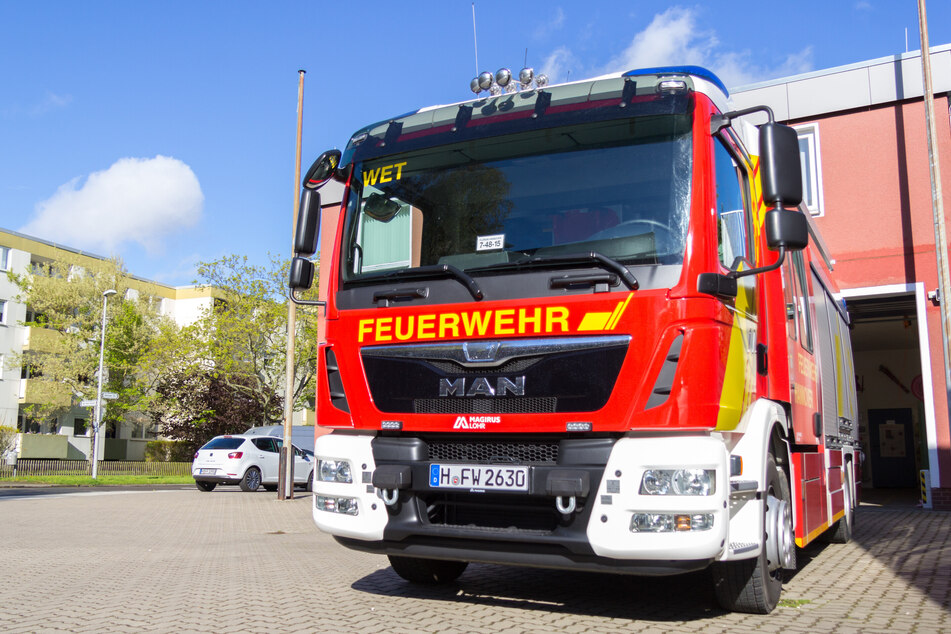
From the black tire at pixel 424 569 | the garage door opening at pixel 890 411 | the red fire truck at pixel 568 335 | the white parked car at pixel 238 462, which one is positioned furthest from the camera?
the garage door opening at pixel 890 411

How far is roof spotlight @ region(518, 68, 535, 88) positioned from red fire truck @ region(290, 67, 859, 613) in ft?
1.57

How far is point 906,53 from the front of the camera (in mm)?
15352

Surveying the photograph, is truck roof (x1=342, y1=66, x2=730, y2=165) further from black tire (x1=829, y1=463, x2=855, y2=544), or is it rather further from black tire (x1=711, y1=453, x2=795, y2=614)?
black tire (x1=829, y1=463, x2=855, y2=544)

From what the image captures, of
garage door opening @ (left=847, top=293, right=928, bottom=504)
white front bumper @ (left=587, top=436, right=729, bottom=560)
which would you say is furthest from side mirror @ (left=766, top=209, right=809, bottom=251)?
garage door opening @ (left=847, top=293, right=928, bottom=504)

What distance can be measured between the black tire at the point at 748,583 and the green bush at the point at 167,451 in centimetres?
4352

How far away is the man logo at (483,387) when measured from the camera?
493 centimetres

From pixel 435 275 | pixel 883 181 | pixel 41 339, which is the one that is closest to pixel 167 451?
pixel 41 339

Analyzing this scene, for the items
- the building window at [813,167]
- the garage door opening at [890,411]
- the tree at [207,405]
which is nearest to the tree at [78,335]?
the tree at [207,405]

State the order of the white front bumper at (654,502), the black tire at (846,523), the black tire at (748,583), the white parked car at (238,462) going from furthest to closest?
1. the white parked car at (238,462)
2. the black tire at (846,523)
3. the black tire at (748,583)
4. the white front bumper at (654,502)

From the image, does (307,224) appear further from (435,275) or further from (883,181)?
(883,181)

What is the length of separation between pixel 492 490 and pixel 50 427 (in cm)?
4617

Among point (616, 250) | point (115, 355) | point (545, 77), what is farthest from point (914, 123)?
point (115, 355)

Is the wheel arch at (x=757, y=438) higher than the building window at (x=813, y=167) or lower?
lower

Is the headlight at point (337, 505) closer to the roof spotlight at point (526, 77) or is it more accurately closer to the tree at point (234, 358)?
the roof spotlight at point (526, 77)
